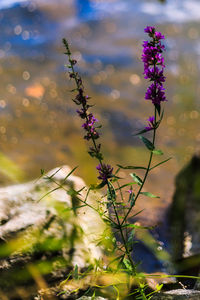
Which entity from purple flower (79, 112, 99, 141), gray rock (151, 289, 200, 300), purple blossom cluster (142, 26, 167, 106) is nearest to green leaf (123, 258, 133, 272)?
gray rock (151, 289, 200, 300)

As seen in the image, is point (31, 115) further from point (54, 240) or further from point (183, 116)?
point (54, 240)

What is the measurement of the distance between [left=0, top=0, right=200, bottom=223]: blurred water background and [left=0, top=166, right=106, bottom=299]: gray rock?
1.41 m

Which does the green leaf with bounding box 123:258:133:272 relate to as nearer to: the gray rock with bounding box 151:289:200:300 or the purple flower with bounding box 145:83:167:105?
the gray rock with bounding box 151:289:200:300

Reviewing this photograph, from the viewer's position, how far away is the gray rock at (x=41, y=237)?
8.29 feet

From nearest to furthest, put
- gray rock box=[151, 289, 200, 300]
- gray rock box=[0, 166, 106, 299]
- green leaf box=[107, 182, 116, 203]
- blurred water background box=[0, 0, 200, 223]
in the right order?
green leaf box=[107, 182, 116, 203]
gray rock box=[151, 289, 200, 300]
gray rock box=[0, 166, 106, 299]
blurred water background box=[0, 0, 200, 223]

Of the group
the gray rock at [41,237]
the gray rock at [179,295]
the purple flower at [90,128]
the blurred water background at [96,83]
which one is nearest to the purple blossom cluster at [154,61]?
the purple flower at [90,128]

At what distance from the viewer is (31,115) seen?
621 centimetres

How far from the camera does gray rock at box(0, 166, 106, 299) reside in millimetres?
2525

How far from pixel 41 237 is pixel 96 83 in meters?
4.81

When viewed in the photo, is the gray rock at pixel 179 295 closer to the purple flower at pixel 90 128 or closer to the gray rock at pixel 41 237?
the gray rock at pixel 41 237

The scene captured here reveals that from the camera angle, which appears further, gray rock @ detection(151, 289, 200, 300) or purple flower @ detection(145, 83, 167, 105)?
gray rock @ detection(151, 289, 200, 300)

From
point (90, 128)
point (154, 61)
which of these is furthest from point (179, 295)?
point (154, 61)

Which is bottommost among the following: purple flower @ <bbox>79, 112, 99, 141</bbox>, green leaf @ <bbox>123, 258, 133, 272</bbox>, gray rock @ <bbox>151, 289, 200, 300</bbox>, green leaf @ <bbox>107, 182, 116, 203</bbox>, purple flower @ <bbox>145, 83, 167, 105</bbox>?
gray rock @ <bbox>151, 289, 200, 300</bbox>

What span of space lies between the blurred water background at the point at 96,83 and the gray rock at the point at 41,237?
141 cm
